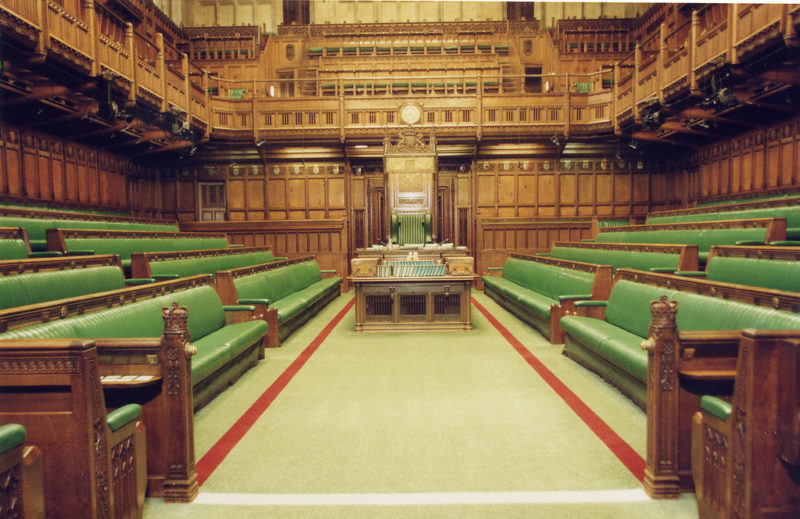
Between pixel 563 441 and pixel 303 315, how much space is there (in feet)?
13.4

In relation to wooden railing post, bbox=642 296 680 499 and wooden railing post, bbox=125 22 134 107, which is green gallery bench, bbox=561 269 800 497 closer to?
wooden railing post, bbox=642 296 680 499

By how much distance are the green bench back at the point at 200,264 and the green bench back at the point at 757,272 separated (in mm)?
5239

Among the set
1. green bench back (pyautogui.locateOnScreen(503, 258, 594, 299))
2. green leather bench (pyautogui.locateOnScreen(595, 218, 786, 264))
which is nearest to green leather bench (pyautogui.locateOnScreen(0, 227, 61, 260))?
green bench back (pyautogui.locateOnScreen(503, 258, 594, 299))

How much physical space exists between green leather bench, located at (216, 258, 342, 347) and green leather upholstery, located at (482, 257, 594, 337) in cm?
295

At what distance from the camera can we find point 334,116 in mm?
9977

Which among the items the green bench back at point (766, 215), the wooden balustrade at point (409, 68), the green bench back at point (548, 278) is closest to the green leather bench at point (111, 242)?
the wooden balustrade at point (409, 68)

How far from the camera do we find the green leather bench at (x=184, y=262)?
447cm

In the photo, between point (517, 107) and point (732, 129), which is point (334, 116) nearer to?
point (517, 107)

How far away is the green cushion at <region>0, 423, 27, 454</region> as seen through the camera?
3.95 feet

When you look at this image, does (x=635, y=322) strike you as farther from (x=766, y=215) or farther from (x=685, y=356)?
(x=766, y=215)

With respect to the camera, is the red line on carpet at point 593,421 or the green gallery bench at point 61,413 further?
the red line on carpet at point 593,421

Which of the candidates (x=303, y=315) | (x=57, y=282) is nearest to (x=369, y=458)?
(x=57, y=282)

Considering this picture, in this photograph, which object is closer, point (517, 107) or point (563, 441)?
point (563, 441)

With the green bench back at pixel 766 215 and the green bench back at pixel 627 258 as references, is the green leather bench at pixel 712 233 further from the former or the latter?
the green bench back at pixel 627 258
